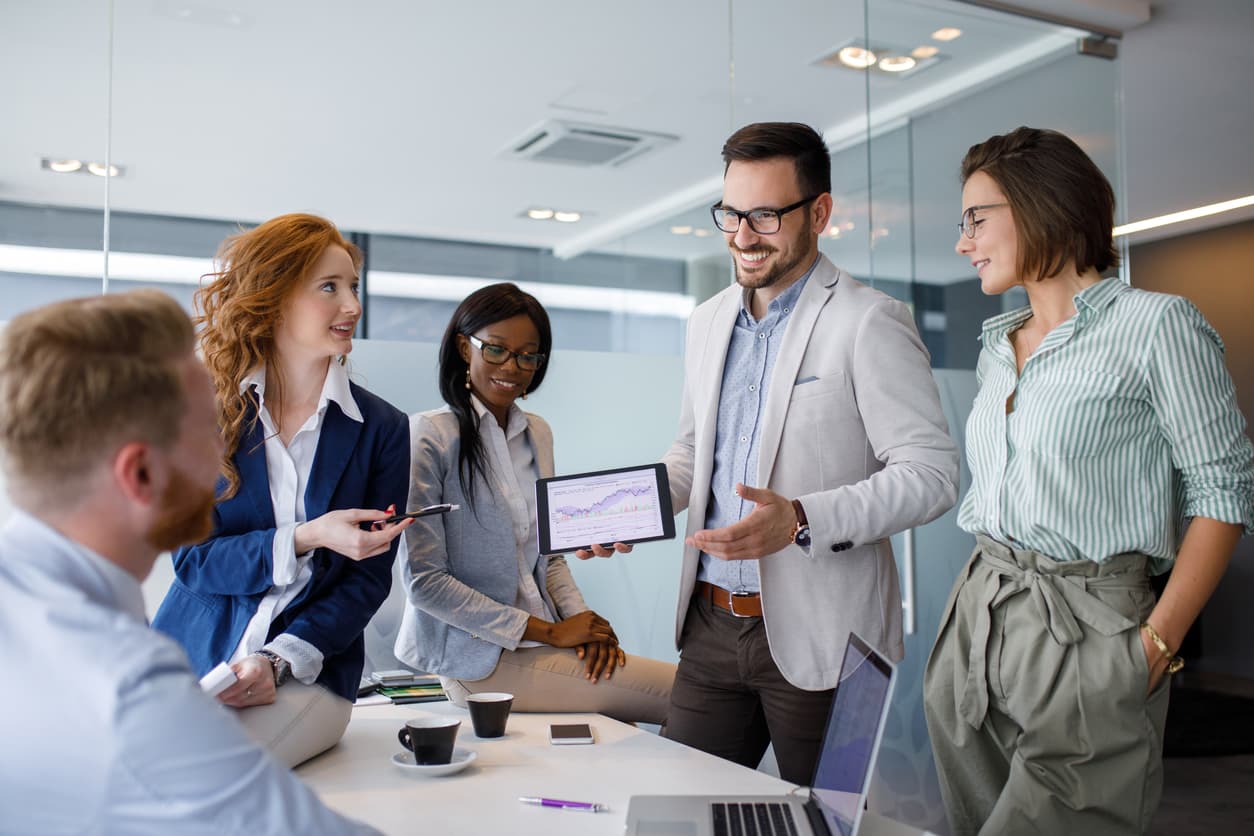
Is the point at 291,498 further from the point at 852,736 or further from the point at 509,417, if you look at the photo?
the point at 852,736

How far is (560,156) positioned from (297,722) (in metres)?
2.34

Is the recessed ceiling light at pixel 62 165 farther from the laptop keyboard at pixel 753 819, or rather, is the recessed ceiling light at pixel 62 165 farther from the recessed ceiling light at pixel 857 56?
the recessed ceiling light at pixel 857 56

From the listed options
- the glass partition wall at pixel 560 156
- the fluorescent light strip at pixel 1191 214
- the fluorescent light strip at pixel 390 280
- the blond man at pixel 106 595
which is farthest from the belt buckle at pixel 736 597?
the fluorescent light strip at pixel 1191 214

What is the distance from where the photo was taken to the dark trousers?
6.29 feet

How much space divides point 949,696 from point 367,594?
1149 millimetres

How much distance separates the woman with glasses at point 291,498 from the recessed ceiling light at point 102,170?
2.76 ft

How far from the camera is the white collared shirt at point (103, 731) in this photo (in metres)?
0.84

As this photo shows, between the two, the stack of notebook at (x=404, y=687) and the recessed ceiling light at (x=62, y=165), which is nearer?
the stack of notebook at (x=404, y=687)

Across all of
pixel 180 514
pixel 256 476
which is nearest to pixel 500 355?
pixel 256 476

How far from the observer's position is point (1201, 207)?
21.7ft

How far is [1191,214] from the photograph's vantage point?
22.2ft

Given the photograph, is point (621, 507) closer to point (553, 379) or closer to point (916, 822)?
point (553, 379)

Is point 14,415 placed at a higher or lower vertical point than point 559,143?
lower

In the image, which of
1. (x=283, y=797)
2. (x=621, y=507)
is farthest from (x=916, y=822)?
(x=283, y=797)
